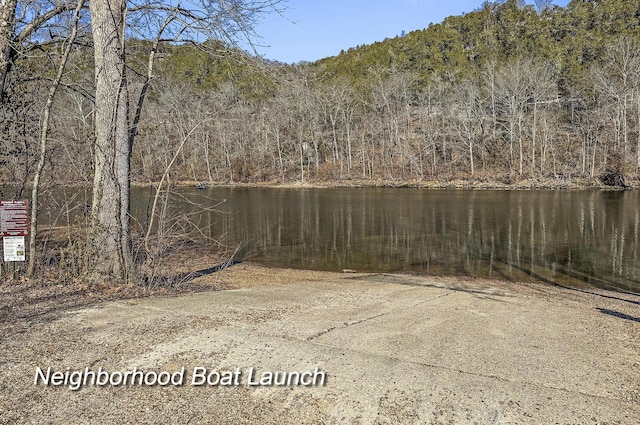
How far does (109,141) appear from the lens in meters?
7.13

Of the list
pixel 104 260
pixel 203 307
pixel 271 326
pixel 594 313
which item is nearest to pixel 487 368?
pixel 271 326

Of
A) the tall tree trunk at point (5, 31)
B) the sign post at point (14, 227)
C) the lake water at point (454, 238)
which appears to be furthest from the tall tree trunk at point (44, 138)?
the lake water at point (454, 238)

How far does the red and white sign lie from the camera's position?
272 inches

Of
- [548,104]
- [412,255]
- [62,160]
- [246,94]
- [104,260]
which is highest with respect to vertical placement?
[246,94]

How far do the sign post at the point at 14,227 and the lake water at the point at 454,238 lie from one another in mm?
3096

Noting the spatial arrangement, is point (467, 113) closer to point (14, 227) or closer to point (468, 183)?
point (468, 183)

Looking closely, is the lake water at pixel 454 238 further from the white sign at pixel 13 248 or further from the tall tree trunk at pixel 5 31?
the tall tree trunk at pixel 5 31

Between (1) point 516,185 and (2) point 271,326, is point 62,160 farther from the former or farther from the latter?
(1) point 516,185

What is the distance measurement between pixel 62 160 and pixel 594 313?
9.11 metres

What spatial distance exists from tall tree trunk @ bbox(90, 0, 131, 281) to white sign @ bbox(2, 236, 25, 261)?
3.25ft

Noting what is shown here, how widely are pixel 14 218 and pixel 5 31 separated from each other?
2953mm

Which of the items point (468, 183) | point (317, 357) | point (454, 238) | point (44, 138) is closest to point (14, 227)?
point (44, 138)

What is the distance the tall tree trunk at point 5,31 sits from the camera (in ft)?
24.2

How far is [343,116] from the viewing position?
6234 cm
